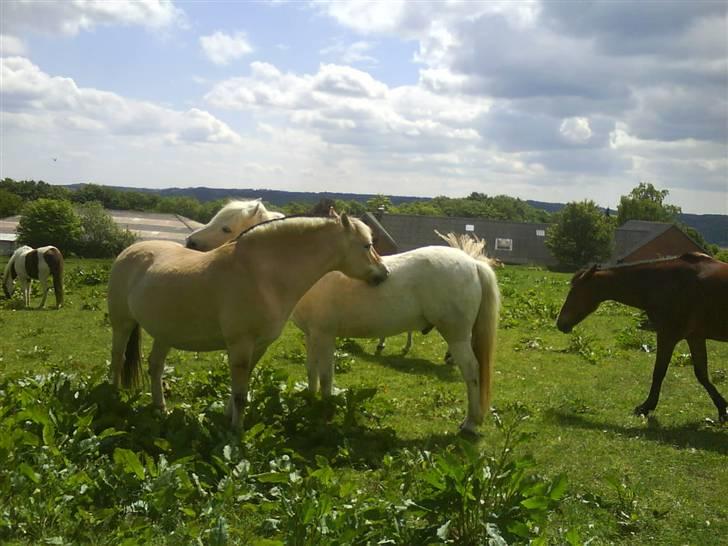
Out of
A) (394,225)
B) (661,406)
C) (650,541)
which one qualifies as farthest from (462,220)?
(650,541)

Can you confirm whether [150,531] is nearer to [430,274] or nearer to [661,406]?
[430,274]

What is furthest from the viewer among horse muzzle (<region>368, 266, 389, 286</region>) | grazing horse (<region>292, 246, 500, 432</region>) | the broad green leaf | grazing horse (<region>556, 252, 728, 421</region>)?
grazing horse (<region>556, 252, 728, 421</region>)

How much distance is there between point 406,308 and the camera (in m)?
7.57

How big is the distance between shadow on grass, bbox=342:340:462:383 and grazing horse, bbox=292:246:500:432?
3166 mm

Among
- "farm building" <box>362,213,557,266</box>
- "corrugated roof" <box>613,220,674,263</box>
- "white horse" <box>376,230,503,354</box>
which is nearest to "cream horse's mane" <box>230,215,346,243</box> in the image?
"white horse" <box>376,230,503,354</box>

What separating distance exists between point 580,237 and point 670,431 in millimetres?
53321

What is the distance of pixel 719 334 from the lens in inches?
335

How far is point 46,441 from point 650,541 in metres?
4.71

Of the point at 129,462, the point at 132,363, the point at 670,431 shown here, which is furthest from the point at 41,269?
the point at 670,431

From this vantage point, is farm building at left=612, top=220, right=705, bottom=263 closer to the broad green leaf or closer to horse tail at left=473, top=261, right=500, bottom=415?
horse tail at left=473, top=261, right=500, bottom=415

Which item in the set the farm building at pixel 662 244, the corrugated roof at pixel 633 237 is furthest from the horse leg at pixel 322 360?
the corrugated roof at pixel 633 237

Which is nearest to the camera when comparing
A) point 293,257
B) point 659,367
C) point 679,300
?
point 293,257

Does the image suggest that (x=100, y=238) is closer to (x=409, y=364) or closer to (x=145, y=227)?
(x=145, y=227)

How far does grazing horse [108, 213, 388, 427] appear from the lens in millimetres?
6109
